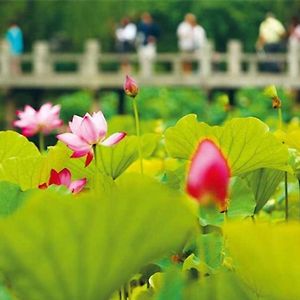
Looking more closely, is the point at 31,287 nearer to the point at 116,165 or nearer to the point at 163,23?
the point at 116,165

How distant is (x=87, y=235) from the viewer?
0.79 metres

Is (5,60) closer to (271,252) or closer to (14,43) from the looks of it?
(14,43)

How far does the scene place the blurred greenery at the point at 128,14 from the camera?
106ft

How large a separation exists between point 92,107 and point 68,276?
1925cm

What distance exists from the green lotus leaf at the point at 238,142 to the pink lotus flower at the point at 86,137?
0.08 metres

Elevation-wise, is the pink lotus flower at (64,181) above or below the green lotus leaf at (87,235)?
below

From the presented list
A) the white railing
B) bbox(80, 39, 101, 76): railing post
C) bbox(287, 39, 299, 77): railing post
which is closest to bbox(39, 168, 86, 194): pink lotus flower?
the white railing

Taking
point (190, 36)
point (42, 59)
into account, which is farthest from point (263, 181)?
point (42, 59)

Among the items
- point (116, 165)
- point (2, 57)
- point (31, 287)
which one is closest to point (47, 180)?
point (116, 165)

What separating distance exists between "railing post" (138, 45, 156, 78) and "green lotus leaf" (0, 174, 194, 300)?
17.7 meters

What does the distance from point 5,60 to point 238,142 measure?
18.6m

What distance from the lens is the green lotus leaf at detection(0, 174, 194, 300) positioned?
776mm

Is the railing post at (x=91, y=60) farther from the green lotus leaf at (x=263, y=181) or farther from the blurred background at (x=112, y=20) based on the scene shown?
the green lotus leaf at (x=263, y=181)

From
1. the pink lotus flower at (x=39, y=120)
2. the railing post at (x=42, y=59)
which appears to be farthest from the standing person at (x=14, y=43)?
the pink lotus flower at (x=39, y=120)
